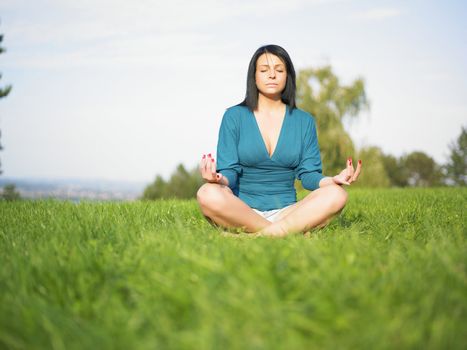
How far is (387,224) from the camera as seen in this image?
186 inches

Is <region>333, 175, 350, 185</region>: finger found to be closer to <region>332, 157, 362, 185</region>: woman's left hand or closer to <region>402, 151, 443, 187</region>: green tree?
<region>332, 157, 362, 185</region>: woman's left hand

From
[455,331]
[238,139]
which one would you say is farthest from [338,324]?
[238,139]

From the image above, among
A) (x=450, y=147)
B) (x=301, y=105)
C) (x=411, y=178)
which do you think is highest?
(x=301, y=105)

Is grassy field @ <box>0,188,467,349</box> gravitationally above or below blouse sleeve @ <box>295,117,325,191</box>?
below

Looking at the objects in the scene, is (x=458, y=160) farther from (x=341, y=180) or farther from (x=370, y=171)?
(x=341, y=180)

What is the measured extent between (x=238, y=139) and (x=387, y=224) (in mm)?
1707

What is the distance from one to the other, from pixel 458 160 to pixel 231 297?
51785 mm

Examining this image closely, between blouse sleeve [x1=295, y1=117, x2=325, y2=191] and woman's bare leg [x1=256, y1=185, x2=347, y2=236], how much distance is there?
1.48 ft

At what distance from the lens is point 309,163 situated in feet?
15.1

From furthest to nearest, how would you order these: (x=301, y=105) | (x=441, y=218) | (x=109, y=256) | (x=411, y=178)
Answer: (x=411, y=178), (x=301, y=105), (x=441, y=218), (x=109, y=256)

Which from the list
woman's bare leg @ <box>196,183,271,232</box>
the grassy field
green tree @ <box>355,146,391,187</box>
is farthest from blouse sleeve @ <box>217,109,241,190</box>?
green tree @ <box>355,146,391,187</box>

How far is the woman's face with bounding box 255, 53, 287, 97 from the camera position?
4.50 m

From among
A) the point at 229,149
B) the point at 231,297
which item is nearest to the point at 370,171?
the point at 229,149

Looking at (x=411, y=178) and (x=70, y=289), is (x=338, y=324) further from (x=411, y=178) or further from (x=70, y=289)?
(x=411, y=178)
